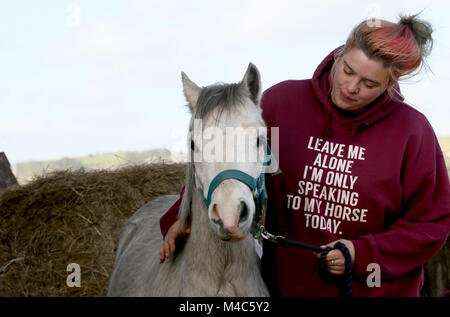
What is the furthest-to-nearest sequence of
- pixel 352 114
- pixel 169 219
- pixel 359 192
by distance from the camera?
pixel 169 219 → pixel 352 114 → pixel 359 192

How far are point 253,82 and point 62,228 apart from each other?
13.8ft

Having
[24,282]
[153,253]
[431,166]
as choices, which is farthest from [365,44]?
[24,282]

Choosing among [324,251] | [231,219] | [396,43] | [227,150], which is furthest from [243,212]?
[396,43]

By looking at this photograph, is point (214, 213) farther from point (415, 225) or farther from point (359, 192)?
point (415, 225)

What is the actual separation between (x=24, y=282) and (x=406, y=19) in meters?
4.91

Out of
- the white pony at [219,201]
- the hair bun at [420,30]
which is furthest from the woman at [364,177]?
the white pony at [219,201]

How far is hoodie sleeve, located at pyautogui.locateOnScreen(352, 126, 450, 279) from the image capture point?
2.75 meters

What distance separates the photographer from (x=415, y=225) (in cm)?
279

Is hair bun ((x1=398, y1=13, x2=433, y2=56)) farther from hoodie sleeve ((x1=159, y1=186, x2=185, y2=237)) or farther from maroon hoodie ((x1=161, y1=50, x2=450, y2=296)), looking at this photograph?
hoodie sleeve ((x1=159, y1=186, x2=185, y2=237))

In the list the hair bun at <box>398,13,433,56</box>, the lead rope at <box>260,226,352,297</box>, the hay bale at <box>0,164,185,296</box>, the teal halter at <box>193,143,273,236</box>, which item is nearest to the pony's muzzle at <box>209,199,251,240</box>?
the teal halter at <box>193,143,273,236</box>

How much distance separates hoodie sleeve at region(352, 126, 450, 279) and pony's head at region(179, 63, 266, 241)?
87 cm

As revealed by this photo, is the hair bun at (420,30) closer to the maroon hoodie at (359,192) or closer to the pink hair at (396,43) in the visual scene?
the pink hair at (396,43)

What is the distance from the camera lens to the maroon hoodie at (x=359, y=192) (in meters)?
2.78
